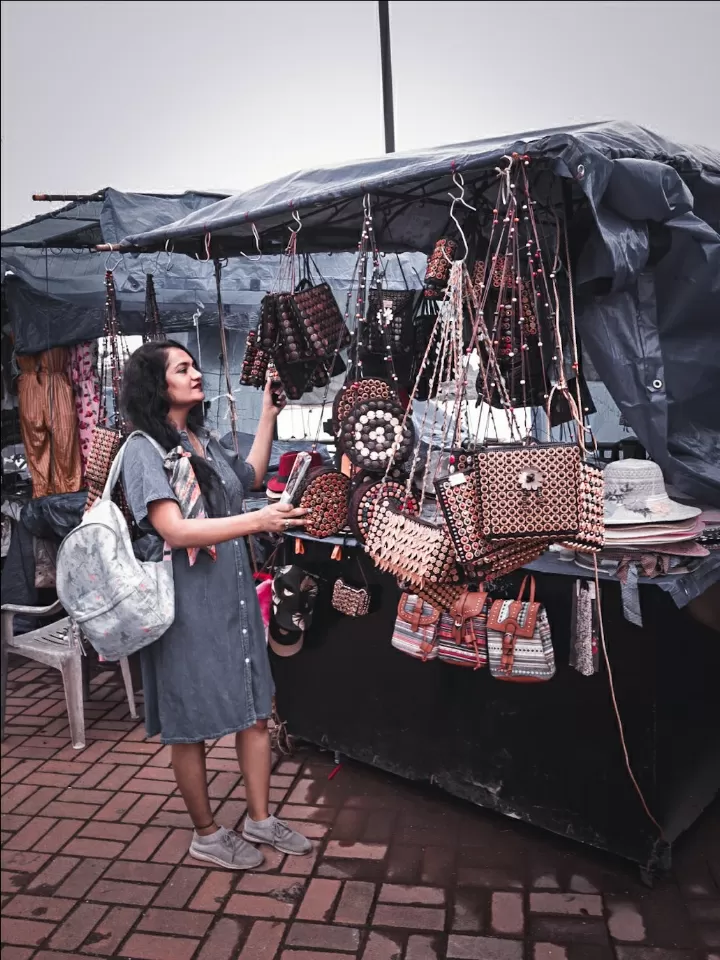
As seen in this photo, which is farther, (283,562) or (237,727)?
(283,562)

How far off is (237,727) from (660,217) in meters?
2.32

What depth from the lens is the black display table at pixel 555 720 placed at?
2.79 m

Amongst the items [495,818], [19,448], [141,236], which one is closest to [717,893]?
[495,818]

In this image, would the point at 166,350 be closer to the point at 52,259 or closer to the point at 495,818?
the point at 495,818

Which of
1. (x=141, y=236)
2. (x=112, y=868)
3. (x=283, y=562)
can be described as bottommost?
(x=112, y=868)

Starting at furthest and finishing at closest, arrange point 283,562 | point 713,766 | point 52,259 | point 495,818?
point 52,259, point 283,562, point 495,818, point 713,766

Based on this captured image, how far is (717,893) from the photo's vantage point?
2.81 meters

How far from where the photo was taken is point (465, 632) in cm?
298

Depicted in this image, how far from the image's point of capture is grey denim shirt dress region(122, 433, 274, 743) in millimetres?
2867

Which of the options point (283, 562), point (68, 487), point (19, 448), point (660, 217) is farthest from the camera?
point (19, 448)

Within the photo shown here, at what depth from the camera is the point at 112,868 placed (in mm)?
3199

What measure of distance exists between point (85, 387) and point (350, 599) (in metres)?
3.58

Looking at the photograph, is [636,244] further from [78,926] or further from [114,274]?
[114,274]

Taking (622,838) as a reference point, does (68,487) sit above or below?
above
